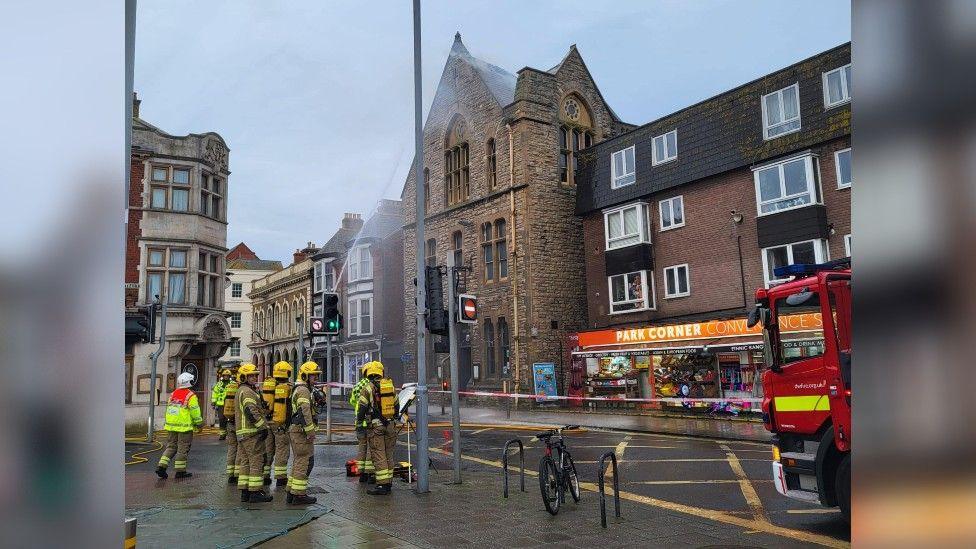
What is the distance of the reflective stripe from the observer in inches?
291

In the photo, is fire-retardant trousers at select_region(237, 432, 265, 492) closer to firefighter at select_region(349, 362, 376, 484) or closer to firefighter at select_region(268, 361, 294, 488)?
firefighter at select_region(268, 361, 294, 488)

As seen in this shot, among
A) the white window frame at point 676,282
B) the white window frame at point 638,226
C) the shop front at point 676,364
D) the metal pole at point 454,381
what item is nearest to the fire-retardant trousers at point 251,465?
the metal pole at point 454,381

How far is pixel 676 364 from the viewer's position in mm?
25281

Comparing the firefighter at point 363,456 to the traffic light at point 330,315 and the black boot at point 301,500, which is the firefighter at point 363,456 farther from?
the traffic light at point 330,315

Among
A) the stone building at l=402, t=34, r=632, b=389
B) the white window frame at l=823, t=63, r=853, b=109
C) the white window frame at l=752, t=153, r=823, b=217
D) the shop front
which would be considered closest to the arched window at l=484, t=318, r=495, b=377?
the stone building at l=402, t=34, r=632, b=389

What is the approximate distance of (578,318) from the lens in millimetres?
31766

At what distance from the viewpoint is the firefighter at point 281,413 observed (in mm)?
9766

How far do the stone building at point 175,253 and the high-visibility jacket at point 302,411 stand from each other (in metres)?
14.5

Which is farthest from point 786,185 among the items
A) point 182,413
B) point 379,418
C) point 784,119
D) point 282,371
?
point 182,413

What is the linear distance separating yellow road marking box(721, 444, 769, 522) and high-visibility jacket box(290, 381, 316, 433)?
5.84 meters
